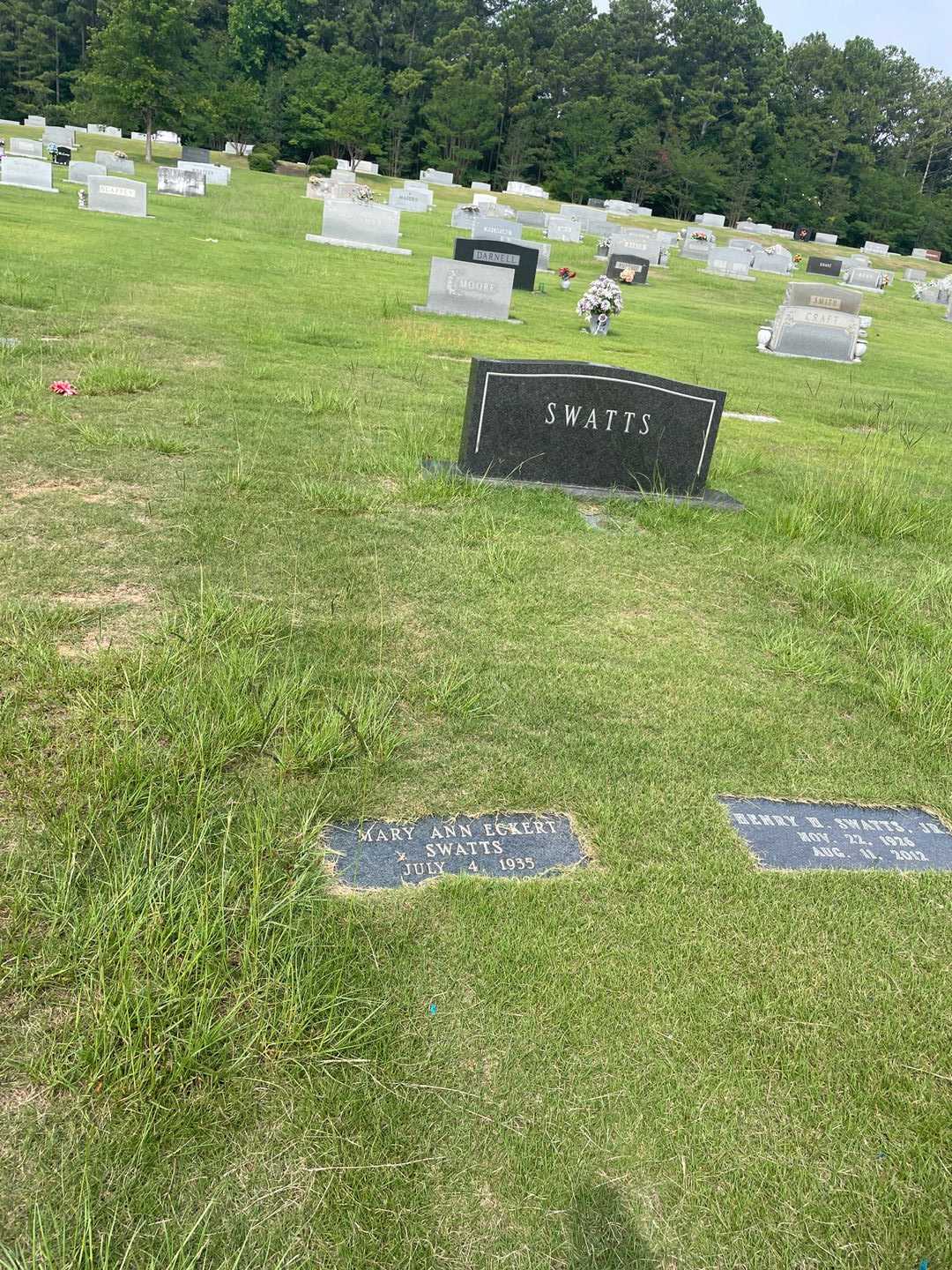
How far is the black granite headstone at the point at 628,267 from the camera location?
23.8 metres

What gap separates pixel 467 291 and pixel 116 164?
2539 centimetres

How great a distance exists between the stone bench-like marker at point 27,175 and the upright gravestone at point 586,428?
22.5 metres

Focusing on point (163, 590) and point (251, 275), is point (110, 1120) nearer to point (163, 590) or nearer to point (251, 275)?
point (163, 590)

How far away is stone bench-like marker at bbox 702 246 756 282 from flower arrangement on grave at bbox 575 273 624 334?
1828cm

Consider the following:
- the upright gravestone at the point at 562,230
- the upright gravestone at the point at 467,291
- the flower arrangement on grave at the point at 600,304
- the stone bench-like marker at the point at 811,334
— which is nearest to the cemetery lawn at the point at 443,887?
the upright gravestone at the point at 467,291

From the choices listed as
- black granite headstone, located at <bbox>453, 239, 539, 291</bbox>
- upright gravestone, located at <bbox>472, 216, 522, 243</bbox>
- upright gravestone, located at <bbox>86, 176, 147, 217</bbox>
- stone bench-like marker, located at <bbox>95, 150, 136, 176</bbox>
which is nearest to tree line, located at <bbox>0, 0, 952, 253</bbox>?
stone bench-like marker, located at <bbox>95, 150, 136, 176</bbox>

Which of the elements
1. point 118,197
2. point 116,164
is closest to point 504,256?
point 118,197

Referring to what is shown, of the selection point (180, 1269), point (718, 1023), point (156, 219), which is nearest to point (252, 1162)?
point (180, 1269)

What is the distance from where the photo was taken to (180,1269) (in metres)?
1.53

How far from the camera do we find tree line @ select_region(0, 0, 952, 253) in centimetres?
6362

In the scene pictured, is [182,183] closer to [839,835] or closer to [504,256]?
[504,256]

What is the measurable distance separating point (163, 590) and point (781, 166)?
75779 millimetres

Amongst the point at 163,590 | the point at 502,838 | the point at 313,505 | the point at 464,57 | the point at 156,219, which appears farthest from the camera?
the point at 464,57

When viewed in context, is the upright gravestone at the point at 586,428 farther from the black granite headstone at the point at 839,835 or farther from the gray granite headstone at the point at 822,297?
the gray granite headstone at the point at 822,297
